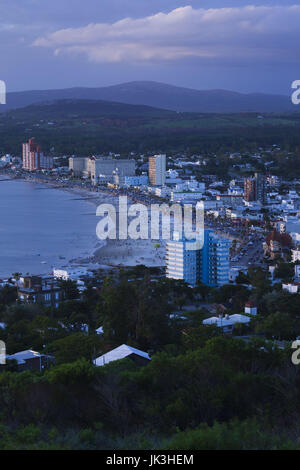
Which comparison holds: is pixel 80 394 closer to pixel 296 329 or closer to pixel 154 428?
pixel 154 428

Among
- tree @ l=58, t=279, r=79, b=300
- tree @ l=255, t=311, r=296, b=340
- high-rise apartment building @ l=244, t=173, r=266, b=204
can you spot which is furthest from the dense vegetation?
tree @ l=255, t=311, r=296, b=340

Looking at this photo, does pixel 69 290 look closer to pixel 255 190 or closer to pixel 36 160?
pixel 255 190

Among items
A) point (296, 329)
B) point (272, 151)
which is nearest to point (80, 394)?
point (296, 329)

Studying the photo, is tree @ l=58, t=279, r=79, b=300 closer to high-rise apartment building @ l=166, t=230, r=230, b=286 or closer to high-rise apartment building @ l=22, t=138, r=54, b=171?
high-rise apartment building @ l=166, t=230, r=230, b=286

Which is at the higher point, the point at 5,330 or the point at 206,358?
the point at 206,358

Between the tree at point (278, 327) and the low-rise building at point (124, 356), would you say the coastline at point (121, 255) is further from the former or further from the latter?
the low-rise building at point (124, 356)

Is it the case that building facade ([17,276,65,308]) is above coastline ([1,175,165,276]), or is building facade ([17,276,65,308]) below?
above

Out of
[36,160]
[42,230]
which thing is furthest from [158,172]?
[42,230]
